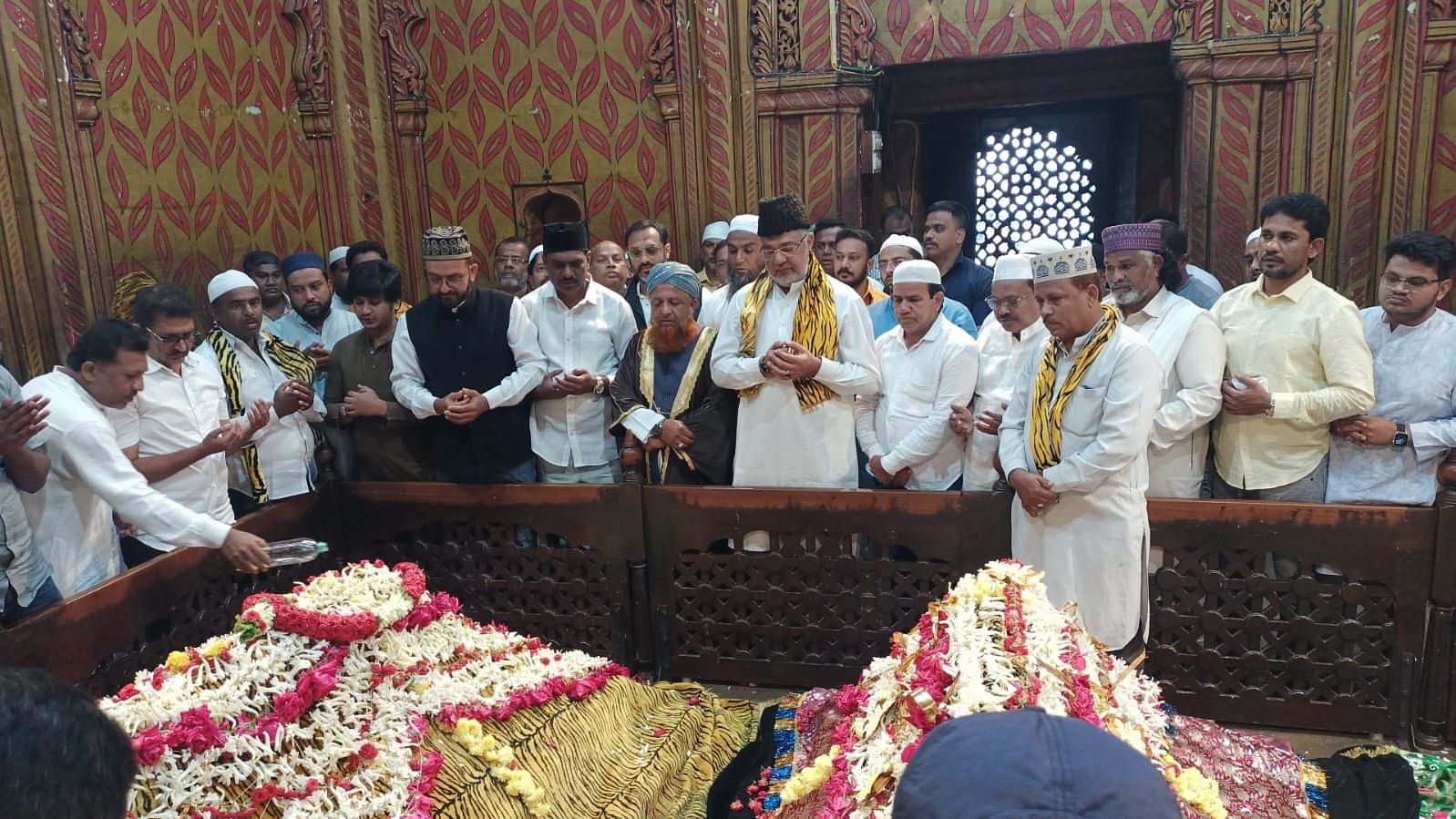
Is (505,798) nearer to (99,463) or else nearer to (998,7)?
(99,463)

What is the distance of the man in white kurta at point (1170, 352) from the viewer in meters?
3.71

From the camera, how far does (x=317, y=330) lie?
5.43m

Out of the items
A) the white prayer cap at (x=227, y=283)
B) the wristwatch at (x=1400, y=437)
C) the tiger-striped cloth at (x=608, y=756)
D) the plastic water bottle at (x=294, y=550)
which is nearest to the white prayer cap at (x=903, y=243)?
the wristwatch at (x=1400, y=437)

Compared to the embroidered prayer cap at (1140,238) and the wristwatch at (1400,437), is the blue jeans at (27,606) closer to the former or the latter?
the embroidered prayer cap at (1140,238)

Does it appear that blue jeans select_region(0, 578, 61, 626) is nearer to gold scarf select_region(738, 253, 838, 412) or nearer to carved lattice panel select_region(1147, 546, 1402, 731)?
gold scarf select_region(738, 253, 838, 412)

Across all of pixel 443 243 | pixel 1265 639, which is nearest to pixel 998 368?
pixel 1265 639

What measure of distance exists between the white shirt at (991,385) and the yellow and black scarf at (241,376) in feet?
9.87

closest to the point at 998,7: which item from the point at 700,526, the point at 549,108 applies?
the point at 549,108

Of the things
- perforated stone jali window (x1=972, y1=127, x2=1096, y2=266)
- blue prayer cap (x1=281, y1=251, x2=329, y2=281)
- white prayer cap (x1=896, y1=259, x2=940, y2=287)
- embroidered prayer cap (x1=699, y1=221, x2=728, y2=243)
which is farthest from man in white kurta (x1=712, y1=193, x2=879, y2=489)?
perforated stone jali window (x1=972, y1=127, x2=1096, y2=266)

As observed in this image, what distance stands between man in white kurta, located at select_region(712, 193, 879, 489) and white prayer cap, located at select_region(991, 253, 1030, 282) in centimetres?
58

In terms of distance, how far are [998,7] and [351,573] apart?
5.71m

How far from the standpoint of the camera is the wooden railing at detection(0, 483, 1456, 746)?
345 centimetres

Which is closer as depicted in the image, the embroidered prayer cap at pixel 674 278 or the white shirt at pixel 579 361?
the embroidered prayer cap at pixel 674 278

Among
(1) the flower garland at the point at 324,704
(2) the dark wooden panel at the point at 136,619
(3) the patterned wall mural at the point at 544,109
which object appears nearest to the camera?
(1) the flower garland at the point at 324,704
